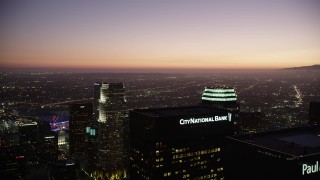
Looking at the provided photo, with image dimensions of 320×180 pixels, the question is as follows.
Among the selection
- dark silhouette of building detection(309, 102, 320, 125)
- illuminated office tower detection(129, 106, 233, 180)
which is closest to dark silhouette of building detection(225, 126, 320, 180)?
illuminated office tower detection(129, 106, 233, 180)

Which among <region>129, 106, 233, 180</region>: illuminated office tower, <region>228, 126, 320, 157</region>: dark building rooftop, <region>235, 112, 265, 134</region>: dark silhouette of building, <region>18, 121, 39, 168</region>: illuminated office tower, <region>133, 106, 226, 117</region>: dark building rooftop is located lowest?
<region>18, 121, 39, 168</region>: illuminated office tower

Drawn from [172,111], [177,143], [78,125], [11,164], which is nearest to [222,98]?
[172,111]

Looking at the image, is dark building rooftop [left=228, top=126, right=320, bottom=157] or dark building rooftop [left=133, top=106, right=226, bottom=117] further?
dark building rooftop [left=133, top=106, right=226, bottom=117]

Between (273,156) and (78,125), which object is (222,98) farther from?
(78,125)

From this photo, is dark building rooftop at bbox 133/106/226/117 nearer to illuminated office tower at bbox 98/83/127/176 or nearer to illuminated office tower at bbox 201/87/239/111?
illuminated office tower at bbox 201/87/239/111

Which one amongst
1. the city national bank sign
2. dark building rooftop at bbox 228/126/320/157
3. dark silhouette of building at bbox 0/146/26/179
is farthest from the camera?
dark silhouette of building at bbox 0/146/26/179

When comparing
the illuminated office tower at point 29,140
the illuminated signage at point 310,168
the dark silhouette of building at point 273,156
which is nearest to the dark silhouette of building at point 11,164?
the illuminated office tower at point 29,140
